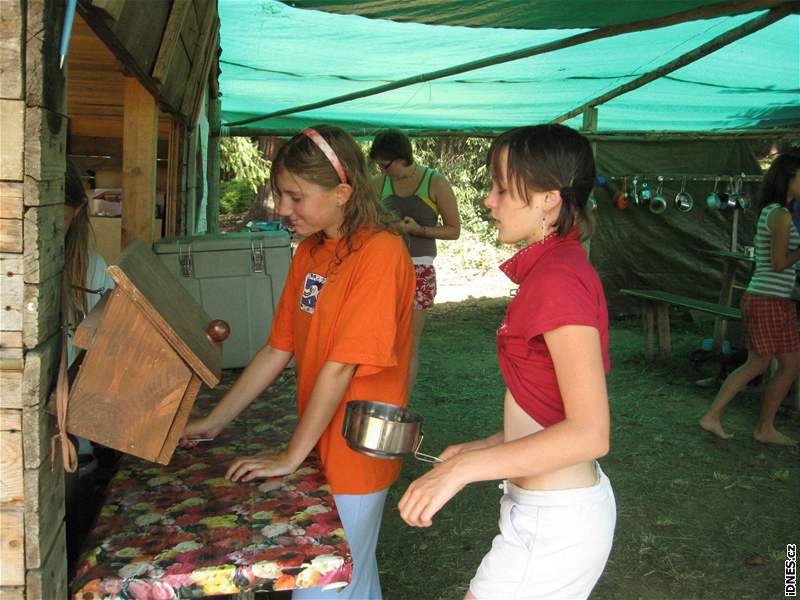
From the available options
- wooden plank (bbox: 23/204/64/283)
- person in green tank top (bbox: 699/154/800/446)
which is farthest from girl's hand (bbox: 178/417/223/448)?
person in green tank top (bbox: 699/154/800/446)

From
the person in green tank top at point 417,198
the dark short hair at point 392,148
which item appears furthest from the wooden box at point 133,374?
the dark short hair at point 392,148

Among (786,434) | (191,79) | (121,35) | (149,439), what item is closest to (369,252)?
(149,439)

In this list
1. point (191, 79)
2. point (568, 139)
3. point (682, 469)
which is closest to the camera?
point (568, 139)

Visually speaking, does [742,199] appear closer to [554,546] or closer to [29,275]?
[554,546]

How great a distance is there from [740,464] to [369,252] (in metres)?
3.48

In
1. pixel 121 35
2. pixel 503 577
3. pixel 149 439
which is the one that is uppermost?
pixel 121 35

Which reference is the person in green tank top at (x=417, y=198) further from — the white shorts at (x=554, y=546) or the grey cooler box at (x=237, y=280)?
the white shorts at (x=554, y=546)

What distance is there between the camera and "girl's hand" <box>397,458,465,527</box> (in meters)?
1.41

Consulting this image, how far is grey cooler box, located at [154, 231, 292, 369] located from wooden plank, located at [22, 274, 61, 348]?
1899 mm

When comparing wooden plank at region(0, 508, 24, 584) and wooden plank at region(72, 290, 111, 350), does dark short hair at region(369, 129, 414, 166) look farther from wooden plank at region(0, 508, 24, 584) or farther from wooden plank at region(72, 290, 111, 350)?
wooden plank at region(0, 508, 24, 584)

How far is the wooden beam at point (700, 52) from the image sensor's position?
4.84 metres

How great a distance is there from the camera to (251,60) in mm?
6043

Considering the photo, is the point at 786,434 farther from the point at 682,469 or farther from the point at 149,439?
the point at 149,439

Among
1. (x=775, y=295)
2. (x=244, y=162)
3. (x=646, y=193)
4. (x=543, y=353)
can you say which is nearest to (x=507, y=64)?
(x=775, y=295)
